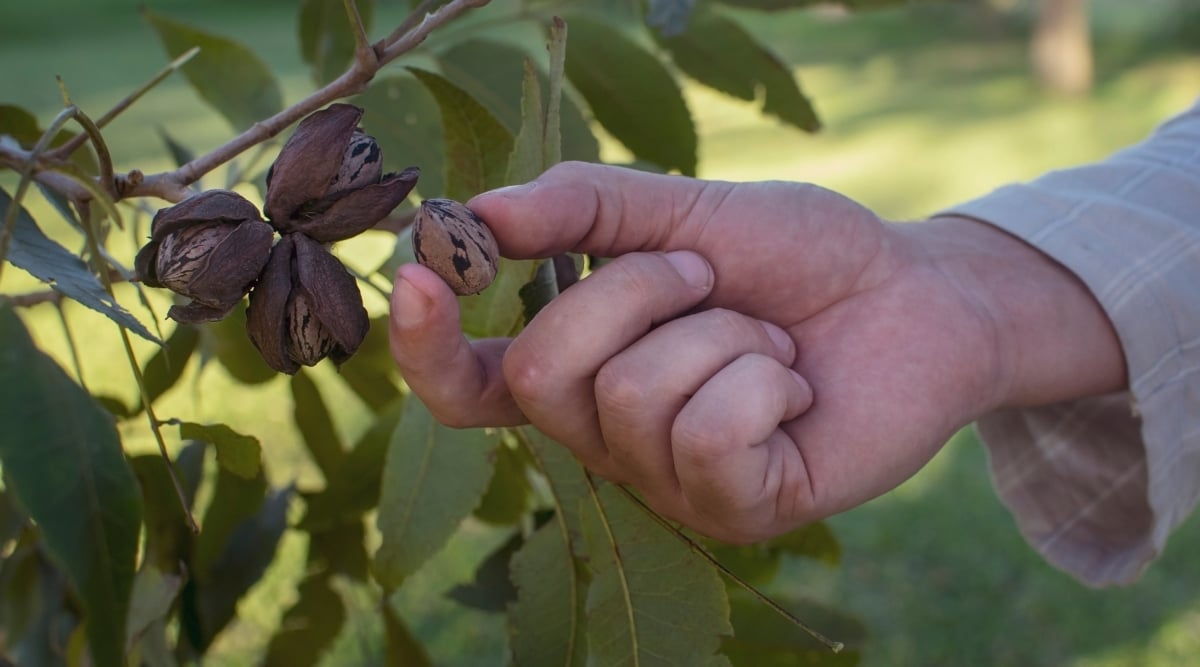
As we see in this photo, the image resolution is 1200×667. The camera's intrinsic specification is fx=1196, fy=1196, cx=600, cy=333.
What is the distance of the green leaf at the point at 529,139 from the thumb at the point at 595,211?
21mm

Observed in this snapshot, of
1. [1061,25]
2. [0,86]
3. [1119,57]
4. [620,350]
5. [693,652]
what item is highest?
[620,350]

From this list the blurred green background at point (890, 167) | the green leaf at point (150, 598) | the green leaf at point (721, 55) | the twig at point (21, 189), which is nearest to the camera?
the twig at point (21, 189)

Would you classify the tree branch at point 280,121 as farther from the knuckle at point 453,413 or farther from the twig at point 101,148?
the knuckle at point 453,413

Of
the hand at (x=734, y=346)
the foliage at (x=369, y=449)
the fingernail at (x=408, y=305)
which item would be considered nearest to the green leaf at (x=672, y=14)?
the foliage at (x=369, y=449)

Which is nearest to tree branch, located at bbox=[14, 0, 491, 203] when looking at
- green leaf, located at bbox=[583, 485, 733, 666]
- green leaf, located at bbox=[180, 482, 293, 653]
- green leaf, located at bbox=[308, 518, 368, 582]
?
green leaf, located at bbox=[583, 485, 733, 666]

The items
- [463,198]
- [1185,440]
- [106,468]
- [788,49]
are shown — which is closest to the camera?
[106,468]

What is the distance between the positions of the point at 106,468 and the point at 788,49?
10.8m

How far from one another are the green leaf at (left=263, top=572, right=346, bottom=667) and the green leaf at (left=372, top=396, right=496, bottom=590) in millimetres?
299

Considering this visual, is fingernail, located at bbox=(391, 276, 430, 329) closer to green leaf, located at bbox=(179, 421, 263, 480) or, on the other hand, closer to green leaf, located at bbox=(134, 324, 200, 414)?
green leaf, located at bbox=(179, 421, 263, 480)

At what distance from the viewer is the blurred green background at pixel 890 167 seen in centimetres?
271

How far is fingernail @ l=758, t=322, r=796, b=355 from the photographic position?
2.64 feet

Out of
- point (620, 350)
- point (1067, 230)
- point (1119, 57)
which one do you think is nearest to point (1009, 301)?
point (1067, 230)

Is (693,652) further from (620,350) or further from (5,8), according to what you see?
(5,8)

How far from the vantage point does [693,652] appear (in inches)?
29.2
